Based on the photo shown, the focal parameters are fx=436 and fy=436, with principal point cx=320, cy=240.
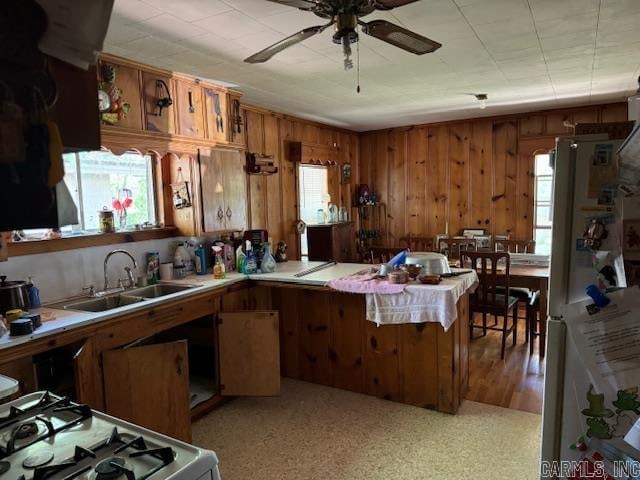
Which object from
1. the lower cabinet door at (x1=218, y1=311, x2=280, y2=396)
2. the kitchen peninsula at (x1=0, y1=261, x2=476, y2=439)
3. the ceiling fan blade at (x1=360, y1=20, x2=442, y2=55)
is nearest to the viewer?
the ceiling fan blade at (x1=360, y1=20, x2=442, y2=55)

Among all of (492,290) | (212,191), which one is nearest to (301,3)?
Answer: (212,191)

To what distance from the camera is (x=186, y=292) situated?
9.02ft

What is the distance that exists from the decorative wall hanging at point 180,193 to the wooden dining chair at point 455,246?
2.85m

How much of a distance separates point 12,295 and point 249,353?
1412 millimetres

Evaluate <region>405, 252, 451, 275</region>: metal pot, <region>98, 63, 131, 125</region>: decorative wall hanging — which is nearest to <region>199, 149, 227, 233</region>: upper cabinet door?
<region>98, 63, 131, 125</region>: decorative wall hanging

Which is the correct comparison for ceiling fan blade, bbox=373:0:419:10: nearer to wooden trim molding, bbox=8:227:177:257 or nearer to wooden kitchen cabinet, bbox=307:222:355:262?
wooden trim molding, bbox=8:227:177:257

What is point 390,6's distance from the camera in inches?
64.9

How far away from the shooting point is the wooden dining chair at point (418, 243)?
5.80 m

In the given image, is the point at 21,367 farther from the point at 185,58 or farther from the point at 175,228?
the point at 185,58

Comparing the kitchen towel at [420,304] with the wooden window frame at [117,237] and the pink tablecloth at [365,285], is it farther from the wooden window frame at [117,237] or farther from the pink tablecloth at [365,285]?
the wooden window frame at [117,237]

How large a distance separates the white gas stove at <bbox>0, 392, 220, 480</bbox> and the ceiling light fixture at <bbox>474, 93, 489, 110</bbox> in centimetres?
399

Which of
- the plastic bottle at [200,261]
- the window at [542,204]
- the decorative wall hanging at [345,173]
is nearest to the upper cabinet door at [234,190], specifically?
the plastic bottle at [200,261]

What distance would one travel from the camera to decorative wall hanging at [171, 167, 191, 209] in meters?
3.29

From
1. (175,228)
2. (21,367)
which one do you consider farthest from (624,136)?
(175,228)
